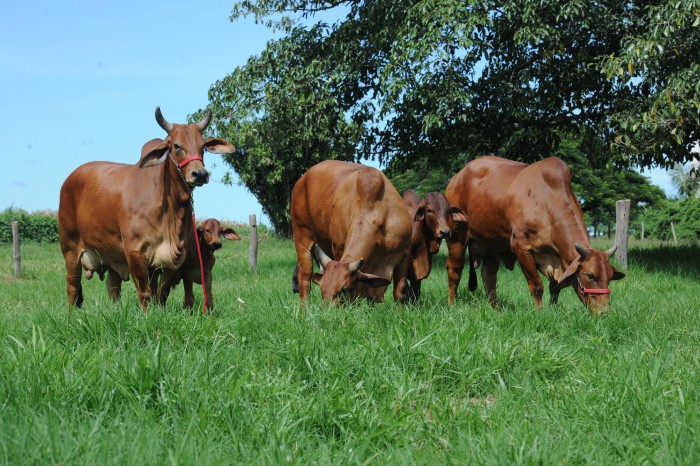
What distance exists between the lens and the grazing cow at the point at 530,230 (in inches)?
298

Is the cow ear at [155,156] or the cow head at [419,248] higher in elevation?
the cow ear at [155,156]

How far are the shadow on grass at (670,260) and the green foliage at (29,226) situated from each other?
90.2 feet

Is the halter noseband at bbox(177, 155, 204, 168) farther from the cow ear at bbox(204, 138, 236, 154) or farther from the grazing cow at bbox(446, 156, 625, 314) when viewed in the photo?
the grazing cow at bbox(446, 156, 625, 314)

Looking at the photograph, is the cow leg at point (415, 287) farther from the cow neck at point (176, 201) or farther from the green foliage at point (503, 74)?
the green foliage at point (503, 74)

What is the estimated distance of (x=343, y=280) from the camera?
6691mm

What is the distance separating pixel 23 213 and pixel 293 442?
35.0m

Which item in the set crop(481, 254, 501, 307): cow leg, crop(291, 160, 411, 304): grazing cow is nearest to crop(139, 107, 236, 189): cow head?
crop(291, 160, 411, 304): grazing cow

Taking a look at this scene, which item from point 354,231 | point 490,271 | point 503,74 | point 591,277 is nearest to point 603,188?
point 503,74

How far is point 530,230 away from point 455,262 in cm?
165

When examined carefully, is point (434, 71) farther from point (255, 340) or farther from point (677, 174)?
point (677, 174)

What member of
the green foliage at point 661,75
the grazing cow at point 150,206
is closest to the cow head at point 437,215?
the grazing cow at point 150,206

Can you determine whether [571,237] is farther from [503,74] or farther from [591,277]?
[503,74]

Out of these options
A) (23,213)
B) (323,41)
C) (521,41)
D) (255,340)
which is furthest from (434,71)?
(23,213)

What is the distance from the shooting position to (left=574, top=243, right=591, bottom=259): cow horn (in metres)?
7.46
